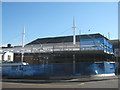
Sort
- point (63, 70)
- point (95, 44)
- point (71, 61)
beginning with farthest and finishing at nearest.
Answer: point (71, 61) < point (95, 44) < point (63, 70)

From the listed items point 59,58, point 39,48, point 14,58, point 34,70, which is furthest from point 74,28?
point 34,70

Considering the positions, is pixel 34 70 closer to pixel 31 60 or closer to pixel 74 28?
pixel 31 60

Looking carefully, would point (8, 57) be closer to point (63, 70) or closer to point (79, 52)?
point (79, 52)

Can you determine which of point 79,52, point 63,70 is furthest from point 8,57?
point 63,70

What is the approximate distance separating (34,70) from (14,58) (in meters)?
23.9

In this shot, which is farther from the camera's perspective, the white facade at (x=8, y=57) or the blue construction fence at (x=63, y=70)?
the white facade at (x=8, y=57)

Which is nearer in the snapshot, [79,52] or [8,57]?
[79,52]

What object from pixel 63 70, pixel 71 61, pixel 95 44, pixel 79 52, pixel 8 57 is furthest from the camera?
pixel 8 57

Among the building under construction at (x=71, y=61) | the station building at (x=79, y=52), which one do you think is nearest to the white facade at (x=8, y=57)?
the building under construction at (x=71, y=61)

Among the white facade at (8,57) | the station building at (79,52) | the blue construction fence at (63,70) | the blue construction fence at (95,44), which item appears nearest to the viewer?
the blue construction fence at (63,70)

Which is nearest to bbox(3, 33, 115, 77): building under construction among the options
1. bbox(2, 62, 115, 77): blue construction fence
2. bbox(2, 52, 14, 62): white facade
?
bbox(2, 62, 115, 77): blue construction fence

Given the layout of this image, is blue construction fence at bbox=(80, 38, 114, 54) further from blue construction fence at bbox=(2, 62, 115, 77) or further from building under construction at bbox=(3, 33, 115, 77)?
blue construction fence at bbox=(2, 62, 115, 77)

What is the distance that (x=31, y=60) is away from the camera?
35.9 meters

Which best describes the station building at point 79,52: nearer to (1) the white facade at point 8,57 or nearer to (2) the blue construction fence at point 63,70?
(2) the blue construction fence at point 63,70
